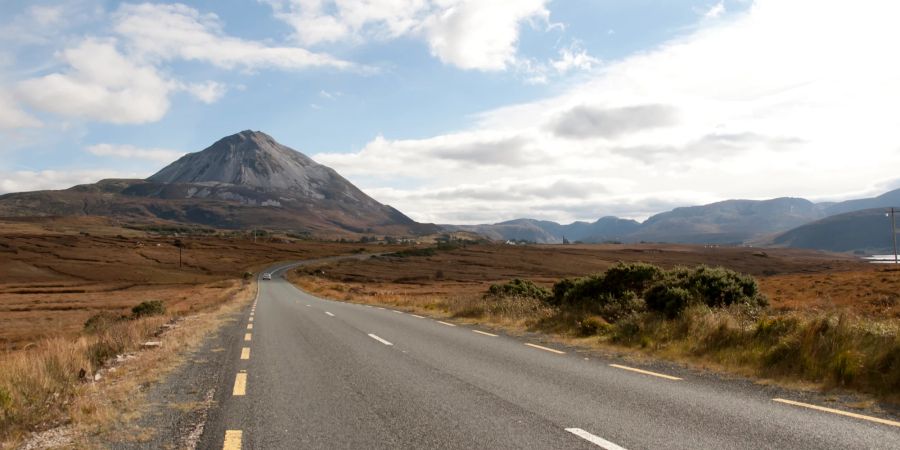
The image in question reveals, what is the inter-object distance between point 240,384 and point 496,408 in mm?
4116

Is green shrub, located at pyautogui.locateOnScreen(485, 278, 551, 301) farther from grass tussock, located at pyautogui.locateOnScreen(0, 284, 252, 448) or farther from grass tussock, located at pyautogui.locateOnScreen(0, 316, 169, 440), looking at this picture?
grass tussock, located at pyautogui.locateOnScreen(0, 316, 169, 440)

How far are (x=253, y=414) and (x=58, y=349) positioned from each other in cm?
694

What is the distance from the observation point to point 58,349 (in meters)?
11.4

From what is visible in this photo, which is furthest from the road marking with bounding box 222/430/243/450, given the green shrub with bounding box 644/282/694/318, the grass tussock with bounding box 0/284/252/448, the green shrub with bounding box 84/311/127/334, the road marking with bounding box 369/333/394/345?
the green shrub with bounding box 84/311/127/334

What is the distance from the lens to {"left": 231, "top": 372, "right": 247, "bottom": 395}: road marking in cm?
824

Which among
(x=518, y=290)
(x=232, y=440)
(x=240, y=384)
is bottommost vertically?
(x=518, y=290)

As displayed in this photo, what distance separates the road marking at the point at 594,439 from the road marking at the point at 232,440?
343 centimetres

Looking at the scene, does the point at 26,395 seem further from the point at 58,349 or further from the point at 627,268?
the point at 627,268

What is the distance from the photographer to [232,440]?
19.4 feet

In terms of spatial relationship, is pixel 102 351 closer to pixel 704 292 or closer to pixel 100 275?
pixel 704 292

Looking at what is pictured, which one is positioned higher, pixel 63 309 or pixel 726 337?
pixel 726 337

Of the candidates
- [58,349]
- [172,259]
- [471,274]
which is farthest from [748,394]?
A: [172,259]

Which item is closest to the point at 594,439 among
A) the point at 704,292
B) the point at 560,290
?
the point at 704,292

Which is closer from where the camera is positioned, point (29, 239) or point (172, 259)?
point (172, 259)
